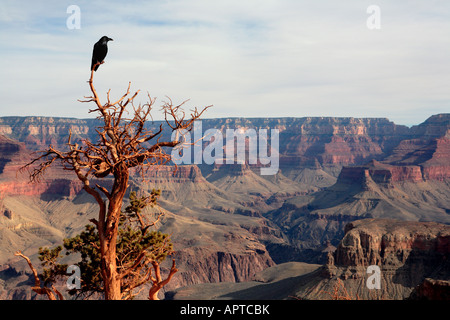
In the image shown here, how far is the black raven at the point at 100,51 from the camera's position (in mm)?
20859

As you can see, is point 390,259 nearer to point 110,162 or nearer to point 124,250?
point 124,250

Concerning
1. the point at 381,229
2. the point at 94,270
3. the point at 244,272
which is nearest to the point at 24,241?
the point at 244,272

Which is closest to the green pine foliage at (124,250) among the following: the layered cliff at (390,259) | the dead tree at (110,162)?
the dead tree at (110,162)

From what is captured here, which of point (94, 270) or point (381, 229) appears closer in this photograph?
point (94, 270)

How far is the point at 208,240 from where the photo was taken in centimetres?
19925

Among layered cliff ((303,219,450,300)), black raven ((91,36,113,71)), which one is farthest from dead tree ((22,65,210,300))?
layered cliff ((303,219,450,300))

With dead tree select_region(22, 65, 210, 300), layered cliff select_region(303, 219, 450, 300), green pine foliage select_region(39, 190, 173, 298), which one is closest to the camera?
dead tree select_region(22, 65, 210, 300)

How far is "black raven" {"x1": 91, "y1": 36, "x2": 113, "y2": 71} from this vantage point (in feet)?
68.4

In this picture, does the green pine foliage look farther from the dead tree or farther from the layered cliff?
the layered cliff

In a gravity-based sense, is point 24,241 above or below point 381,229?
below

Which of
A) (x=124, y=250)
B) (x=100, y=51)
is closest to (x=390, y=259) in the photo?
(x=124, y=250)

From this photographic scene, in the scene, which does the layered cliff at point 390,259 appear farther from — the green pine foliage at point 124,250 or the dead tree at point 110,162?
the dead tree at point 110,162
